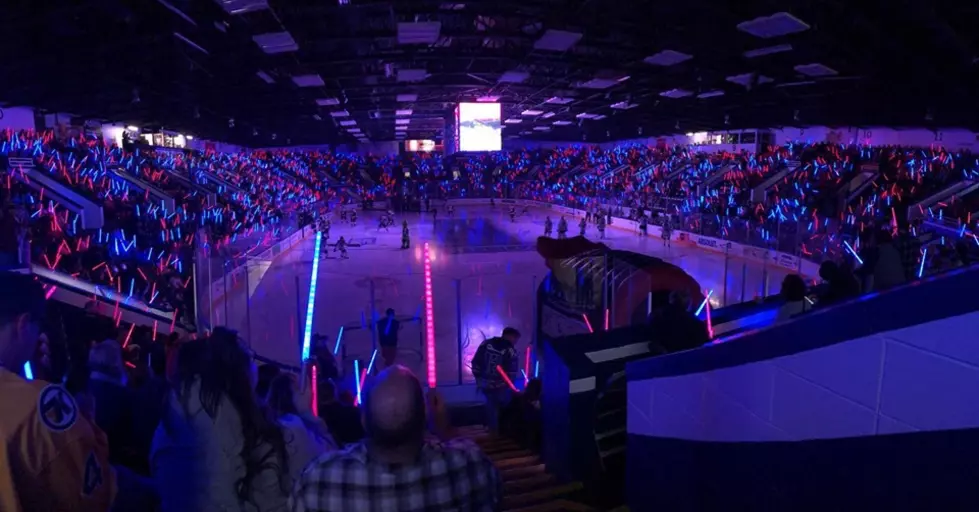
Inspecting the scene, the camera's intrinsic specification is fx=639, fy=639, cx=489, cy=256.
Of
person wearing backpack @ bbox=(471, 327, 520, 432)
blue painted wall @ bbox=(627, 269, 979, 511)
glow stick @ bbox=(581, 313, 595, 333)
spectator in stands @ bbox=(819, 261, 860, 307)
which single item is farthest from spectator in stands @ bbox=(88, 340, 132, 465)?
glow stick @ bbox=(581, 313, 595, 333)

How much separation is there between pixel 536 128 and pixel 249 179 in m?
17.1

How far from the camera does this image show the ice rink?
33.6 feet

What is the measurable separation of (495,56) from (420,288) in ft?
18.9

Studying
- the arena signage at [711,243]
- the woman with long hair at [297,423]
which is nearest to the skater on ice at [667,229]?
the arena signage at [711,243]

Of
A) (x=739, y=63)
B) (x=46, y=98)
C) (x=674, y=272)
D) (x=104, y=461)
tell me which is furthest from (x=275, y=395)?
(x=46, y=98)

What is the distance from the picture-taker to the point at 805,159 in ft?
86.3

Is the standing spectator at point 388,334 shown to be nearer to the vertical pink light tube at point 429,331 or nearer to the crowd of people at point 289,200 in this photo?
the vertical pink light tube at point 429,331

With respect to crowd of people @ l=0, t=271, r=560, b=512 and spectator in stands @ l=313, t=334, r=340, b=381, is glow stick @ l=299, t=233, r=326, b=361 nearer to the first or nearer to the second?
spectator in stands @ l=313, t=334, r=340, b=381

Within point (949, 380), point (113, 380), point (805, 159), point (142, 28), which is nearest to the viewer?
point (949, 380)

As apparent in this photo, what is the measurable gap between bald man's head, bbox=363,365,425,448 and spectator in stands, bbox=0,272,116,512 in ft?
2.47

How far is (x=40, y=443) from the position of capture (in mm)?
1509

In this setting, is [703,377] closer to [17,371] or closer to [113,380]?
[17,371]

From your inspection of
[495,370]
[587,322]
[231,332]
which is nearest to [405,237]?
[587,322]

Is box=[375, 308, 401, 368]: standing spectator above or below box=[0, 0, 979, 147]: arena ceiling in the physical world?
below
